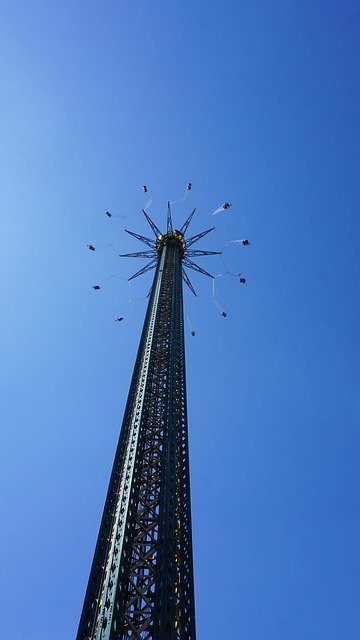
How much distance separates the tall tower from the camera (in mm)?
9703

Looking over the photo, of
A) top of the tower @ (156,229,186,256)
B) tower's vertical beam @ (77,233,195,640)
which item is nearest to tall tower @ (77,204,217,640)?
tower's vertical beam @ (77,233,195,640)

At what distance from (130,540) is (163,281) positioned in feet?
51.2

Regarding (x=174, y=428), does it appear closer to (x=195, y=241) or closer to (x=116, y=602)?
(x=116, y=602)

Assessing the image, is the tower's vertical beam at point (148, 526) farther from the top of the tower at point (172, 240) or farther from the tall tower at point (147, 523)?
the top of the tower at point (172, 240)

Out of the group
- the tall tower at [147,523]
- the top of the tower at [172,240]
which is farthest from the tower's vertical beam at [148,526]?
the top of the tower at [172,240]

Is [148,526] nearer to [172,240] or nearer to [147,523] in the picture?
[147,523]

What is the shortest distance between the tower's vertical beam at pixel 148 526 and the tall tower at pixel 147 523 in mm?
19

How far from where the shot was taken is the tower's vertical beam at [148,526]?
970cm

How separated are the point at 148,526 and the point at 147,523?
0.65 feet

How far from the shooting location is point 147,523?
1188cm

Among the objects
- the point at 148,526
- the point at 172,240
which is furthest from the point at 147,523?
the point at 172,240

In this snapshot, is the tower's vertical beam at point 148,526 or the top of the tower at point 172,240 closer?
the tower's vertical beam at point 148,526

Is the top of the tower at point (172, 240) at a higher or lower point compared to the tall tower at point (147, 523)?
higher

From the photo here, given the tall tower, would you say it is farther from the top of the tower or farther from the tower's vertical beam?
the top of the tower
